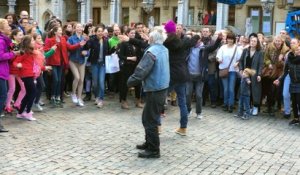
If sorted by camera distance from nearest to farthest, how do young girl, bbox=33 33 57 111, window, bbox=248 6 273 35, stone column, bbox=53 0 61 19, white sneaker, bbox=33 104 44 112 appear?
young girl, bbox=33 33 57 111
white sneaker, bbox=33 104 44 112
window, bbox=248 6 273 35
stone column, bbox=53 0 61 19

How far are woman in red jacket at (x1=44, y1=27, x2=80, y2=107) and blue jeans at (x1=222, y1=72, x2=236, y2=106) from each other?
3739 mm

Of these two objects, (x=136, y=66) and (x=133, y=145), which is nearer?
(x=133, y=145)

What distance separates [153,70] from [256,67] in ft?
14.1

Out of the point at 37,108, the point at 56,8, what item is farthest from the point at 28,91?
the point at 56,8

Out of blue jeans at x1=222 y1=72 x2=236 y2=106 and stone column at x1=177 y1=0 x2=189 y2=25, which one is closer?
blue jeans at x1=222 y1=72 x2=236 y2=106

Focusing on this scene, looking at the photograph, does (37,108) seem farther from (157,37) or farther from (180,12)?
(180,12)

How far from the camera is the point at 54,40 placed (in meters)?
10.4

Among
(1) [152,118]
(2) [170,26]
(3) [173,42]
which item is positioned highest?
(2) [170,26]

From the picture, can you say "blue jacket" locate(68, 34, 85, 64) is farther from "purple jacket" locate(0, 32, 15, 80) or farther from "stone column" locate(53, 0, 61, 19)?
"stone column" locate(53, 0, 61, 19)

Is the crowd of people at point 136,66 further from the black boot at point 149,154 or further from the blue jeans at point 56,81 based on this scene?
the black boot at point 149,154

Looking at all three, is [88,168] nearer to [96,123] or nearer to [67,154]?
[67,154]

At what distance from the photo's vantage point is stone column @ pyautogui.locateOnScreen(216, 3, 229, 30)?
24844mm

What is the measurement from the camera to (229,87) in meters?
10.9

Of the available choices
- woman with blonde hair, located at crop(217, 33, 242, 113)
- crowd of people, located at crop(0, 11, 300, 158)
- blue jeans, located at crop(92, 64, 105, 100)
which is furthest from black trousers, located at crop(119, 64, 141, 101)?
woman with blonde hair, located at crop(217, 33, 242, 113)
